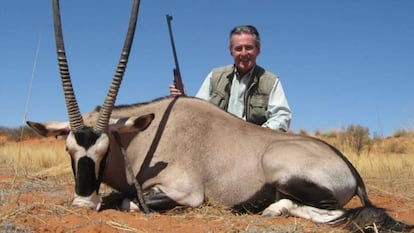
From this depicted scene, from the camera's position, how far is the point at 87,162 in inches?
166

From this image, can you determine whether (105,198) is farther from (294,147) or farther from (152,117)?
(294,147)

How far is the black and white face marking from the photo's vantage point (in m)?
4.19

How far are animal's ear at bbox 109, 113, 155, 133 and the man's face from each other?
224 cm

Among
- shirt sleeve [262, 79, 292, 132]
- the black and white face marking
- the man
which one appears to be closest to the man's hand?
the man

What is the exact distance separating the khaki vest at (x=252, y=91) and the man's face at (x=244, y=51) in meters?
0.16

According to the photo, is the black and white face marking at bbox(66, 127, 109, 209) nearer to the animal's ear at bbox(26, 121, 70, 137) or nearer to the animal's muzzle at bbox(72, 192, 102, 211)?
the animal's muzzle at bbox(72, 192, 102, 211)

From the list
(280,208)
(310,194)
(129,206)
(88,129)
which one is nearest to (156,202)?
(129,206)

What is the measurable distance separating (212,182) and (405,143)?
19357 millimetres

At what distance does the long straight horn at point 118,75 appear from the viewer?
4555 mm

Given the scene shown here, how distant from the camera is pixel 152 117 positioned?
4.71 metres

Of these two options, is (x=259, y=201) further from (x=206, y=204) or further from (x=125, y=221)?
(x=125, y=221)

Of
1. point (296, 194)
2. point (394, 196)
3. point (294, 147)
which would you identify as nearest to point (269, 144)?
point (294, 147)

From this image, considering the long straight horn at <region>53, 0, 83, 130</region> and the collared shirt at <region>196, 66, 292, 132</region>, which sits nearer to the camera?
the long straight horn at <region>53, 0, 83, 130</region>

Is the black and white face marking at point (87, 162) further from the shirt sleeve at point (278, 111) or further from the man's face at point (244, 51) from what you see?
the man's face at point (244, 51)
